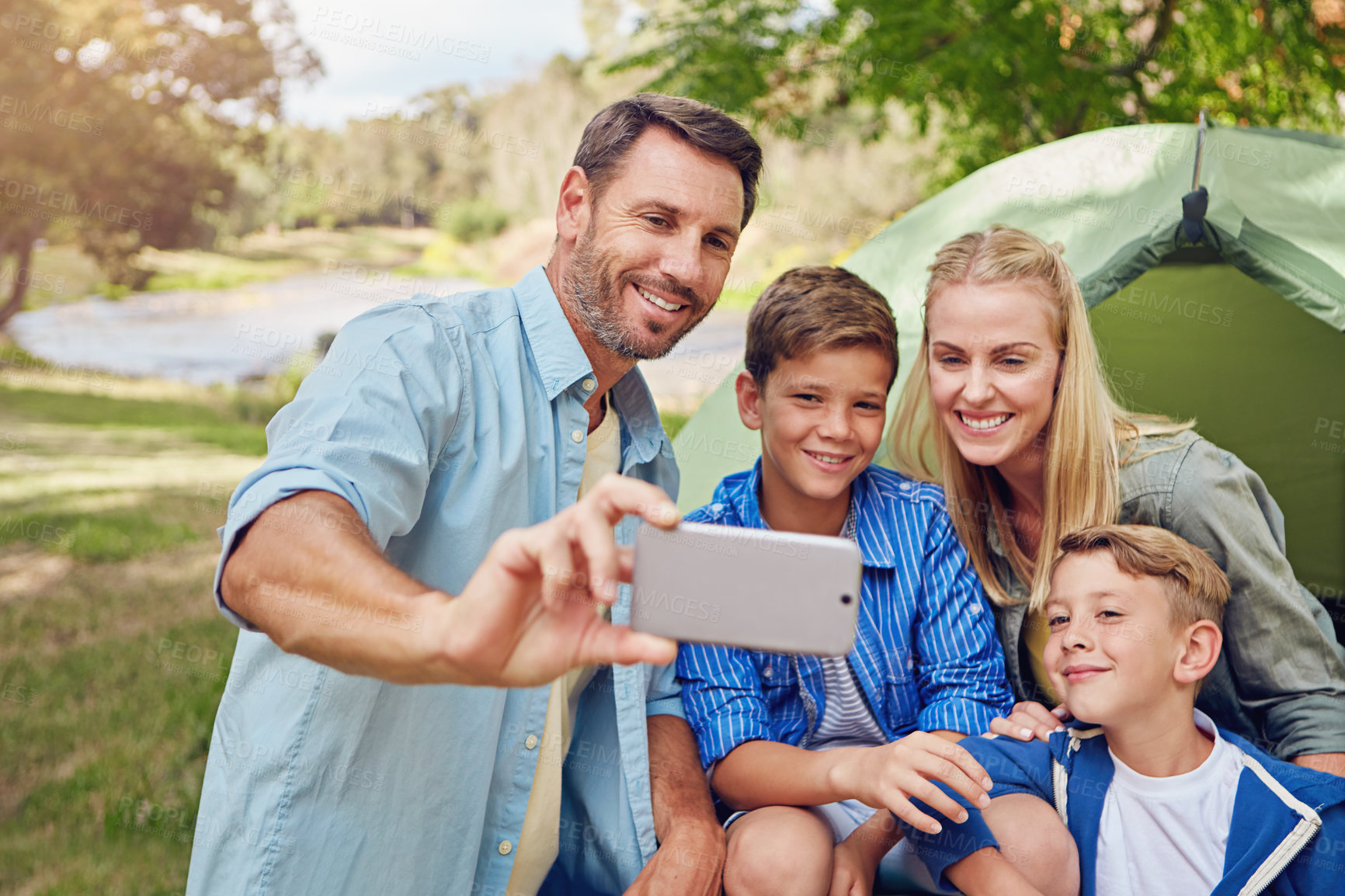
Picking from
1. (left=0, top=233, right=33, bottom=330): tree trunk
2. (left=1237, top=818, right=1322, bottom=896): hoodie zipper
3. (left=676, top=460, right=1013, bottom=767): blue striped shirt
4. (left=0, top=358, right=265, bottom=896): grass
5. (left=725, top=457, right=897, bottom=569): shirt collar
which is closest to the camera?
(left=1237, top=818, right=1322, bottom=896): hoodie zipper

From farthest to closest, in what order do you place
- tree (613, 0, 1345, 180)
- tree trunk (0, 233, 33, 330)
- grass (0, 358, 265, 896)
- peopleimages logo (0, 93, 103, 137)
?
tree trunk (0, 233, 33, 330) → peopleimages logo (0, 93, 103, 137) → tree (613, 0, 1345, 180) → grass (0, 358, 265, 896)

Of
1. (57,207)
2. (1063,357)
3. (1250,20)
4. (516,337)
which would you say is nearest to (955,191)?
(1063,357)

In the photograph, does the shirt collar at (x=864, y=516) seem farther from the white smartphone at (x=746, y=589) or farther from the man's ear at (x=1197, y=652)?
the white smartphone at (x=746, y=589)

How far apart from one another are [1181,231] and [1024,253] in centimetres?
39

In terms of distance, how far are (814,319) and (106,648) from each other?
9.96 ft

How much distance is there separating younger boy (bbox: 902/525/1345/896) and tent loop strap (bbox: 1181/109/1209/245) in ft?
2.09

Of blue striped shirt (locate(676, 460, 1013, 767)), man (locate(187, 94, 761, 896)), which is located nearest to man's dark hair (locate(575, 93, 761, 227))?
man (locate(187, 94, 761, 896))

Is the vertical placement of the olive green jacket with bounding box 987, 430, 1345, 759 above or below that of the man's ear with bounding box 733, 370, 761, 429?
below

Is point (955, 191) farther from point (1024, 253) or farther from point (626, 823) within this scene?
point (626, 823)

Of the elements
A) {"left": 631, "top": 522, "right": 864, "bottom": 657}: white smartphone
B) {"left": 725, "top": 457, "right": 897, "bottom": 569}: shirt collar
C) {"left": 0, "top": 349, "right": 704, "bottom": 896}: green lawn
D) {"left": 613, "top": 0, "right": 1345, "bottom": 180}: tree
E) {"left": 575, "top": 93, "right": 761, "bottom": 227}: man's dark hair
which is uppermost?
{"left": 613, "top": 0, "right": 1345, "bottom": 180}: tree

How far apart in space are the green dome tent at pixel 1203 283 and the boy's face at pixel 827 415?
46 centimetres

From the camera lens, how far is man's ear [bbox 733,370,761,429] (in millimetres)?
1807

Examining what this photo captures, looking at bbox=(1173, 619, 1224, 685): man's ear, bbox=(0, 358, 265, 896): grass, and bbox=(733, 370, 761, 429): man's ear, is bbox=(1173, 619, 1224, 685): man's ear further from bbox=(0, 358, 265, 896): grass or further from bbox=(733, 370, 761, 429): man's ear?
bbox=(0, 358, 265, 896): grass

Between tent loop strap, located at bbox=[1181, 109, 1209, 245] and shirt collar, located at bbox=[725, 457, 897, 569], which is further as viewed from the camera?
tent loop strap, located at bbox=[1181, 109, 1209, 245]
